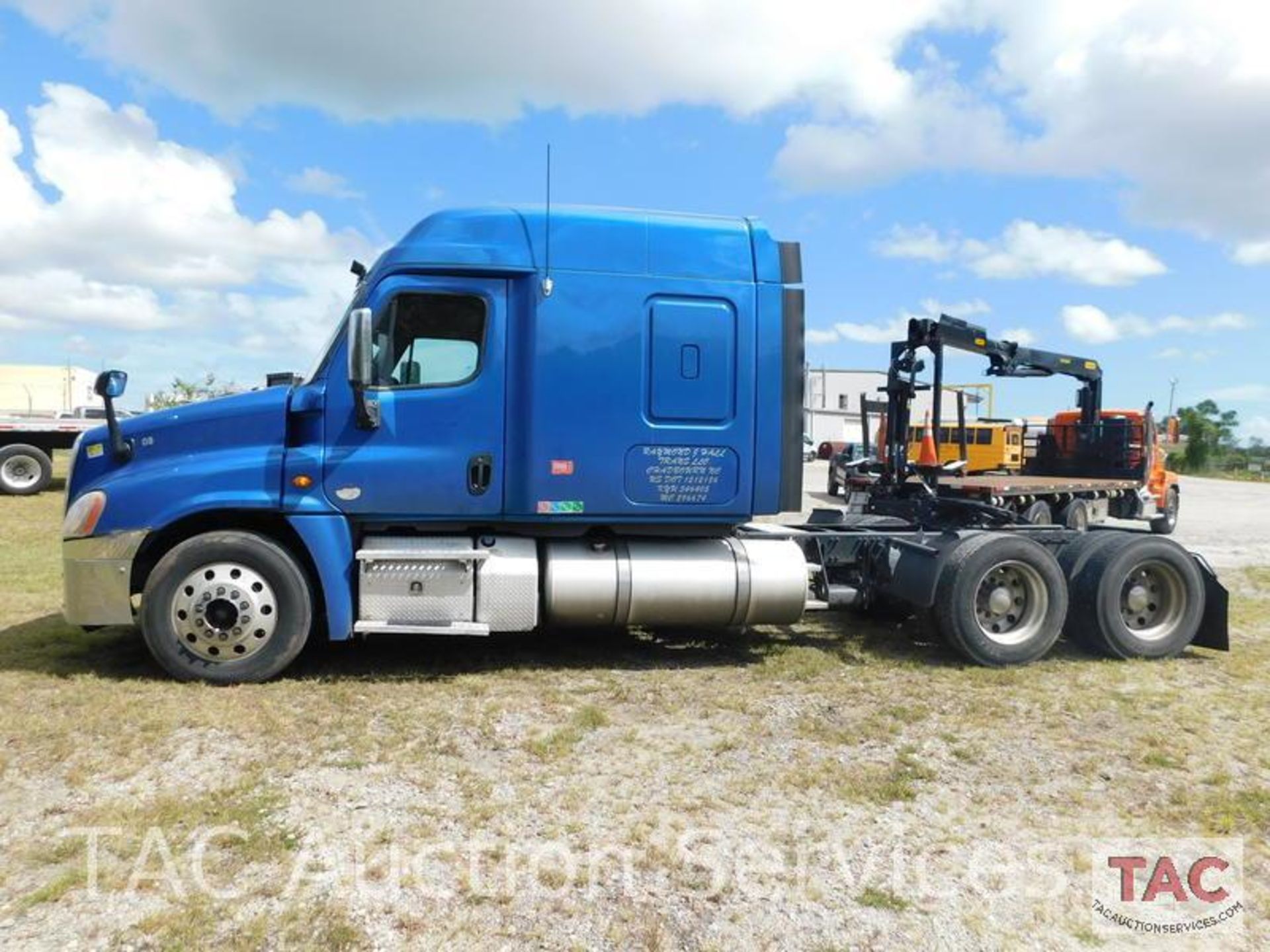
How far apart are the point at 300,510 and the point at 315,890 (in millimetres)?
2785

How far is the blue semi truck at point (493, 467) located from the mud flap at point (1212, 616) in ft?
4.83

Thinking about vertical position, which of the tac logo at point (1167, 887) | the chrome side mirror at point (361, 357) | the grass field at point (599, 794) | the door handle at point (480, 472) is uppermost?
the chrome side mirror at point (361, 357)

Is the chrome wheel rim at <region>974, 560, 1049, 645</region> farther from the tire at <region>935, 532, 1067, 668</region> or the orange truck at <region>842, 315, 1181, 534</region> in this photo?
the orange truck at <region>842, 315, 1181, 534</region>

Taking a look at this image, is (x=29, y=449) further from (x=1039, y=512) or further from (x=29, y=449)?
(x=1039, y=512)

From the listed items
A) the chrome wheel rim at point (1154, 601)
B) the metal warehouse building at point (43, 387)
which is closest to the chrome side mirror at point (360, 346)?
the chrome wheel rim at point (1154, 601)

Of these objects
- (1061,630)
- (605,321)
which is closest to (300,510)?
(605,321)

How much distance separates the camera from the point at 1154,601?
6.75m

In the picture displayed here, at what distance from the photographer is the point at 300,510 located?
5434 millimetres

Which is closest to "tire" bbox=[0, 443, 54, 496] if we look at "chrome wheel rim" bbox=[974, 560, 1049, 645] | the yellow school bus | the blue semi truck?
the blue semi truck

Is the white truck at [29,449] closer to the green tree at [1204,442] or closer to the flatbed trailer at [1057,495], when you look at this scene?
the flatbed trailer at [1057,495]

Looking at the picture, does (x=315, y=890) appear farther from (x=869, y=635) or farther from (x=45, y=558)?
(x=45, y=558)

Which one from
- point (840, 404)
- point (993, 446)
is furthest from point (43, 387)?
point (993, 446)

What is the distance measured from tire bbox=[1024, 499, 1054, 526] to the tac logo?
11.4m

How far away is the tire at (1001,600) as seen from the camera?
20.1 ft
